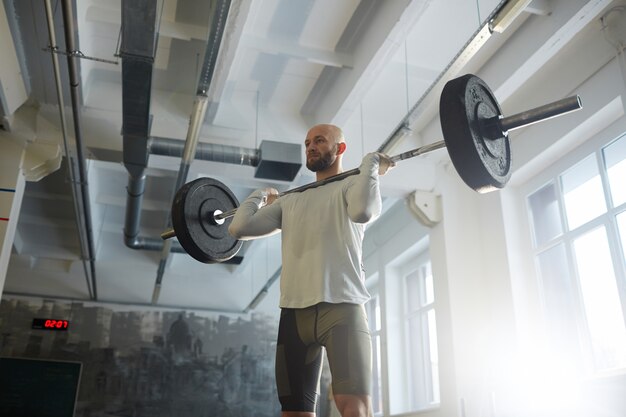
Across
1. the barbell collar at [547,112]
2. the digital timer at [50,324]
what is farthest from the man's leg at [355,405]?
the digital timer at [50,324]

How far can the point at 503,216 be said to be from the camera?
4.96m

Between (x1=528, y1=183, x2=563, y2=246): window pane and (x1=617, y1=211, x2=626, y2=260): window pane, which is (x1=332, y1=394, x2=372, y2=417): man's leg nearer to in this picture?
(x1=617, y1=211, x2=626, y2=260): window pane

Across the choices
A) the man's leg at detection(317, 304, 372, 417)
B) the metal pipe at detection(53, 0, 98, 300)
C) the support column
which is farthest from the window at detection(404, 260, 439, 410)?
the man's leg at detection(317, 304, 372, 417)

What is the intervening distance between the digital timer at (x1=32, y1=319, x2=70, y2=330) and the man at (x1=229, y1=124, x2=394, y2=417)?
24.1 feet

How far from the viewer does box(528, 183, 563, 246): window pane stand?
15.1 ft

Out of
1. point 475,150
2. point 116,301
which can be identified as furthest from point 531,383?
point 116,301

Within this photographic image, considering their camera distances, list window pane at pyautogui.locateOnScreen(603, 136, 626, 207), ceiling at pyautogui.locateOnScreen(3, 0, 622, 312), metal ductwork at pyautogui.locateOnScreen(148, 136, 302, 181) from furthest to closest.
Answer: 1. metal ductwork at pyautogui.locateOnScreen(148, 136, 302, 181)
2. window pane at pyautogui.locateOnScreen(603, 136, 626, 207)
3. ceiling at pyautogui.locateOnScreen(3, 0, 622, 312)

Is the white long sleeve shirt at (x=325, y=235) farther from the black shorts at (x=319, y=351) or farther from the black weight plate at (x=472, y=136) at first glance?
the black weight plate at (x=472, y=136)

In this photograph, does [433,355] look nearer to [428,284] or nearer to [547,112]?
[428,284]

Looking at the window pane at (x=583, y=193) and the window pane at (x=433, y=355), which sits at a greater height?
the window pane at (x=583, y=193)

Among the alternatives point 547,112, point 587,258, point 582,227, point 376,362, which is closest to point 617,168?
point 582,227

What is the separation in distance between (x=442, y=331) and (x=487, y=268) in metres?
0.66

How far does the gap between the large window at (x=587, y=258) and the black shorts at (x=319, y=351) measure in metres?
2.74

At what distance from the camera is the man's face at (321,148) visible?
1985 mm
